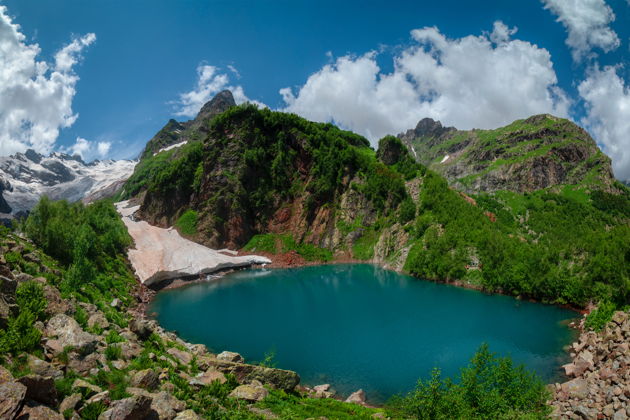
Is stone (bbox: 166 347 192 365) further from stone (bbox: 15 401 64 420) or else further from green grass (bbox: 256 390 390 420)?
stone (bbox: 15 401 64 420)

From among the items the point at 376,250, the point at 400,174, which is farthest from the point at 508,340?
the point at 400,174

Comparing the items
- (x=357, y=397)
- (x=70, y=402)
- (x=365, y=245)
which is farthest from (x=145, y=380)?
(x=365, y=245)

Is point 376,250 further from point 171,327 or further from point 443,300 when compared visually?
point 171,327

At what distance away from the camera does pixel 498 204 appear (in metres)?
105

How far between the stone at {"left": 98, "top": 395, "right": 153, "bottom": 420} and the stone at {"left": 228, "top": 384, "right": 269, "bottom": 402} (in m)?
5.81

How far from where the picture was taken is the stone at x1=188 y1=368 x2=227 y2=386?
14587 mm

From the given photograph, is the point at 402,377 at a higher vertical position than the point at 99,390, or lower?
higher

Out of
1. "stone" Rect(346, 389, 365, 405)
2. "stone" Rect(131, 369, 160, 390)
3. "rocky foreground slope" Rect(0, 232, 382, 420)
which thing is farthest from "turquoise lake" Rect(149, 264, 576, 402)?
"stone" Rect(131, 369, 160, 390)

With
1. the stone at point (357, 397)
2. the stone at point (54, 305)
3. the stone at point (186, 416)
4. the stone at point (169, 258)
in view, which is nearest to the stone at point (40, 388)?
the stone at point (186, 416)

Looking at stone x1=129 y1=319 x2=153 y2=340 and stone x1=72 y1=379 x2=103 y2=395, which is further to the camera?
stone x1=129 y1=319 x2=153 y2=340

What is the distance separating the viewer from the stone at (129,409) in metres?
8.91

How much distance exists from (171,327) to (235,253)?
46777 mm

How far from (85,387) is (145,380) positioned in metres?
2.63

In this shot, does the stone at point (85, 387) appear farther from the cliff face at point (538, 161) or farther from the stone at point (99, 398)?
the cliff face at point (538, 161)
